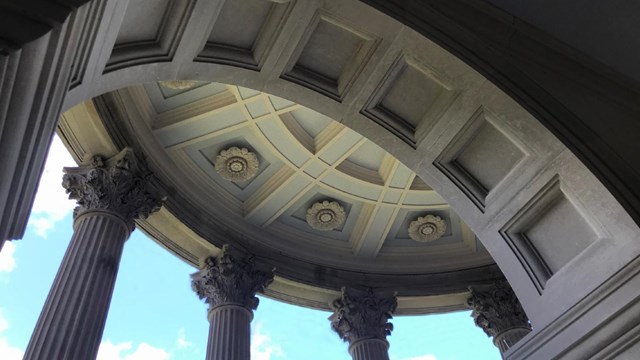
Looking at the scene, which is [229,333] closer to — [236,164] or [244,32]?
A: [236,164]

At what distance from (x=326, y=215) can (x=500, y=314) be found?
6.32 meters

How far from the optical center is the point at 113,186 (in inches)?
520

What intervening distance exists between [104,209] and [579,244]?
9878 millimetres

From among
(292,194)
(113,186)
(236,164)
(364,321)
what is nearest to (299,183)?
(292,194)

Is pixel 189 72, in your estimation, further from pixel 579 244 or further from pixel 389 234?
pixel 389 234

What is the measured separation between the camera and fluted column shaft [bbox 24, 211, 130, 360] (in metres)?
9.86

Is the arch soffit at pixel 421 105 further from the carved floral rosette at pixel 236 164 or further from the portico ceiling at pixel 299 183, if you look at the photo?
the carved floral rosette at pixel 236 164

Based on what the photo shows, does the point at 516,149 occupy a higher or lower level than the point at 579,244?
higher

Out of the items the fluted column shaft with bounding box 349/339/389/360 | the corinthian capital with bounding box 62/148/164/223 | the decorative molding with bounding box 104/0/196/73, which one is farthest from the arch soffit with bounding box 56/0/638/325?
the fluted column shaft with bounding box 349/339/389/360

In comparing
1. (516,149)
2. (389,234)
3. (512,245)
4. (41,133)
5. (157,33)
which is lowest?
(41,133)

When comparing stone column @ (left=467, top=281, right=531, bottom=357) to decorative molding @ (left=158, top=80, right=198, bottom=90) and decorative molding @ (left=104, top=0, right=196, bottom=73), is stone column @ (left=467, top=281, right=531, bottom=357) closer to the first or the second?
decorative molding @ (left=158, top=80, right=198, bottom=90)

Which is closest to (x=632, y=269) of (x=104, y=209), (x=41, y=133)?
(x=41, y=133)

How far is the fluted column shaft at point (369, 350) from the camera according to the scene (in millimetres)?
16500

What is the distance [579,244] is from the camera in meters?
7.00
